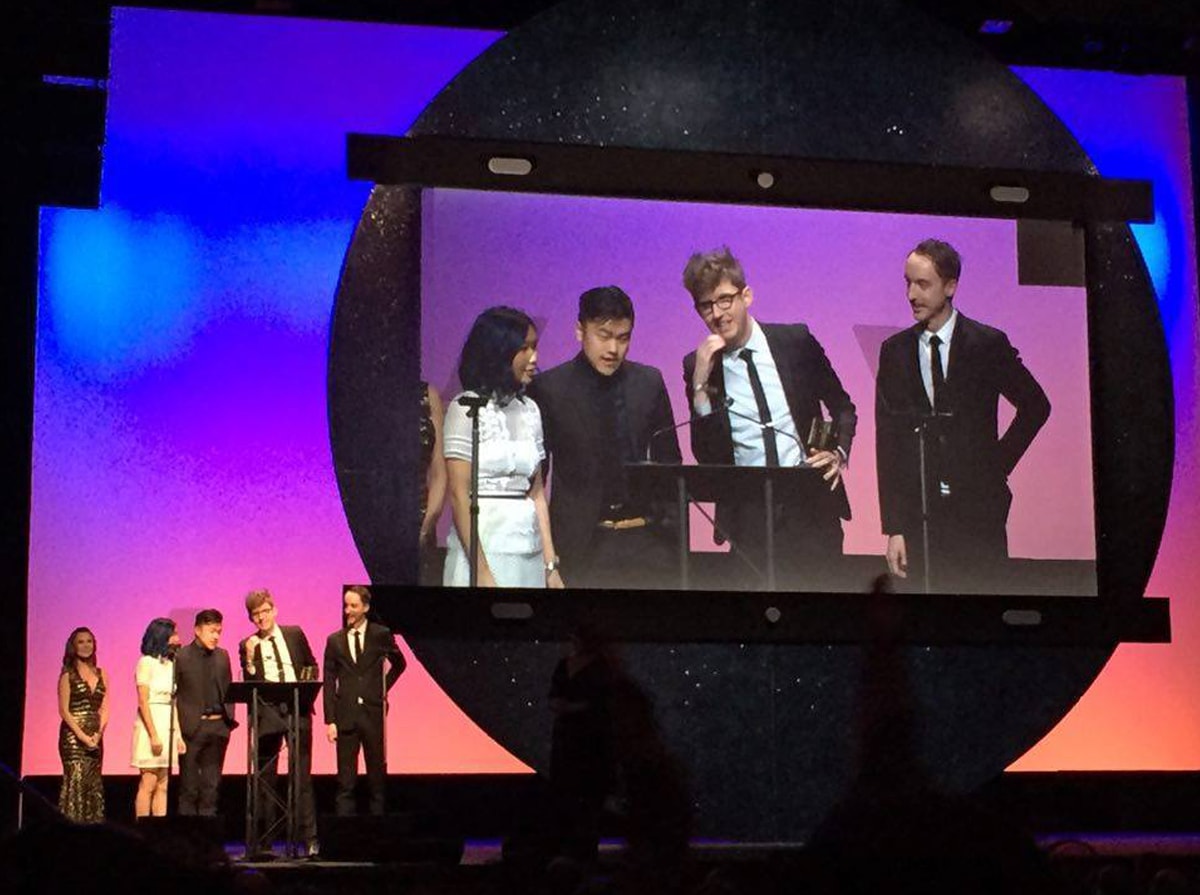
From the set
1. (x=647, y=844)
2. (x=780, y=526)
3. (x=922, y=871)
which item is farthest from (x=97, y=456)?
(x=922, y=871)

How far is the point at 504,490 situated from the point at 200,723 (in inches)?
83.7

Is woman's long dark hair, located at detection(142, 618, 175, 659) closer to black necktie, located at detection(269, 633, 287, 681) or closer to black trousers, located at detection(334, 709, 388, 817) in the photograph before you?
black necktie, located at detection(269, 633, 287, 681)

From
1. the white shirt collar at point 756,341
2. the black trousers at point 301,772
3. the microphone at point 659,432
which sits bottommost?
the black trousers at point 301,772

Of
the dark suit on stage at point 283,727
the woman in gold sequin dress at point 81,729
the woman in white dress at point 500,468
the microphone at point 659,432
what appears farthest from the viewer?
the woman in gold sequin dress at point 81,729

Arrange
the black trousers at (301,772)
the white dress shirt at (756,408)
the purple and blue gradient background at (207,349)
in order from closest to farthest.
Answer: the white dress shirt at (756,408) < the black trousers at (301,772) < the purple and blue gradient background at (207,349)

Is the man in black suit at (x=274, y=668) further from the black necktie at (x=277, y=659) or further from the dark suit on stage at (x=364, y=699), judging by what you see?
the dark suit on stage at (x=364, y=699)

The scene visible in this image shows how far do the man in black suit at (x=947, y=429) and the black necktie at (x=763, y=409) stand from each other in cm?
51

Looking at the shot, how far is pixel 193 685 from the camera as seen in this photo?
26.9 ft

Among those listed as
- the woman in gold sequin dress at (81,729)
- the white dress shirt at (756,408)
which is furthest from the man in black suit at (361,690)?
the white dress shirt at (756,408)

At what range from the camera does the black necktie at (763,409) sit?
7570mm

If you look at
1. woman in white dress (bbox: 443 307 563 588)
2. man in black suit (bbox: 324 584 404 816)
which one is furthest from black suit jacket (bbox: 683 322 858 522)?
man in black suit (bbox: 324 584 404 816)

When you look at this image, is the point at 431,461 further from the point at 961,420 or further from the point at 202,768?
the point at 961,420

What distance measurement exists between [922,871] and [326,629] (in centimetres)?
772

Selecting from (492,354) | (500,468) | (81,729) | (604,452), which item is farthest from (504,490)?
(81,729)
